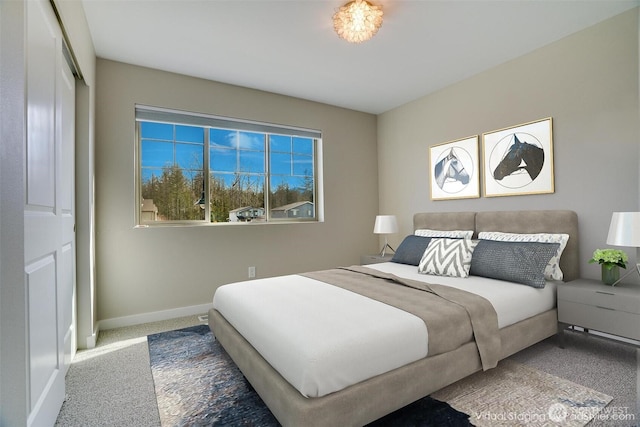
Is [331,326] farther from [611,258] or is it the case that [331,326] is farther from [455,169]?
[455,169]

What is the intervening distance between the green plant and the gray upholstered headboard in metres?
0.31

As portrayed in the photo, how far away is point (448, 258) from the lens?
110 inches

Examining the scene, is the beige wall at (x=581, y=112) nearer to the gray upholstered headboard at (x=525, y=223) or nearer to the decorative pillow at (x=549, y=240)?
the gray upholstered headboard at (x=525, y=223)

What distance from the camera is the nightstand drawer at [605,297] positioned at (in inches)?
81.0

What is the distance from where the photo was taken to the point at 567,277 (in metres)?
2.71

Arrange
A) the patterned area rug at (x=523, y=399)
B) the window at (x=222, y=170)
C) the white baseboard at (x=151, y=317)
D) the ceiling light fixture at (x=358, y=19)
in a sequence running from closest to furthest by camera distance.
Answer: the patterned area rug at (x=523, y=399), the ceiling light fixture at (x=358, y=19), the white baseboard at (x=151, y=317), the window at (x=222, y=170)

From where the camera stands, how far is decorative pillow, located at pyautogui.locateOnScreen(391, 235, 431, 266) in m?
3.24

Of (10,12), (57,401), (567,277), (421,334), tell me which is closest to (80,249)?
(57,401)

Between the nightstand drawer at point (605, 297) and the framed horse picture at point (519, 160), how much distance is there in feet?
3.23

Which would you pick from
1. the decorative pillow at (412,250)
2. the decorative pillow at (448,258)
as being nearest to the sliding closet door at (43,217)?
the decorative pillow at (448,258)

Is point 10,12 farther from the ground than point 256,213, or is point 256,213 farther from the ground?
point 10,12

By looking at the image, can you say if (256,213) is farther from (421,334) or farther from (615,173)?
(615,173)

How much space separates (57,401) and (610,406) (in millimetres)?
3055

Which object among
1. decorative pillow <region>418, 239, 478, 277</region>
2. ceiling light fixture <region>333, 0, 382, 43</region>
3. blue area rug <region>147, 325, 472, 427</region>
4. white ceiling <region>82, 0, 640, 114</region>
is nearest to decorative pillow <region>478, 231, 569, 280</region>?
decorative pillow <region>418, 239, 478, 277</region>
